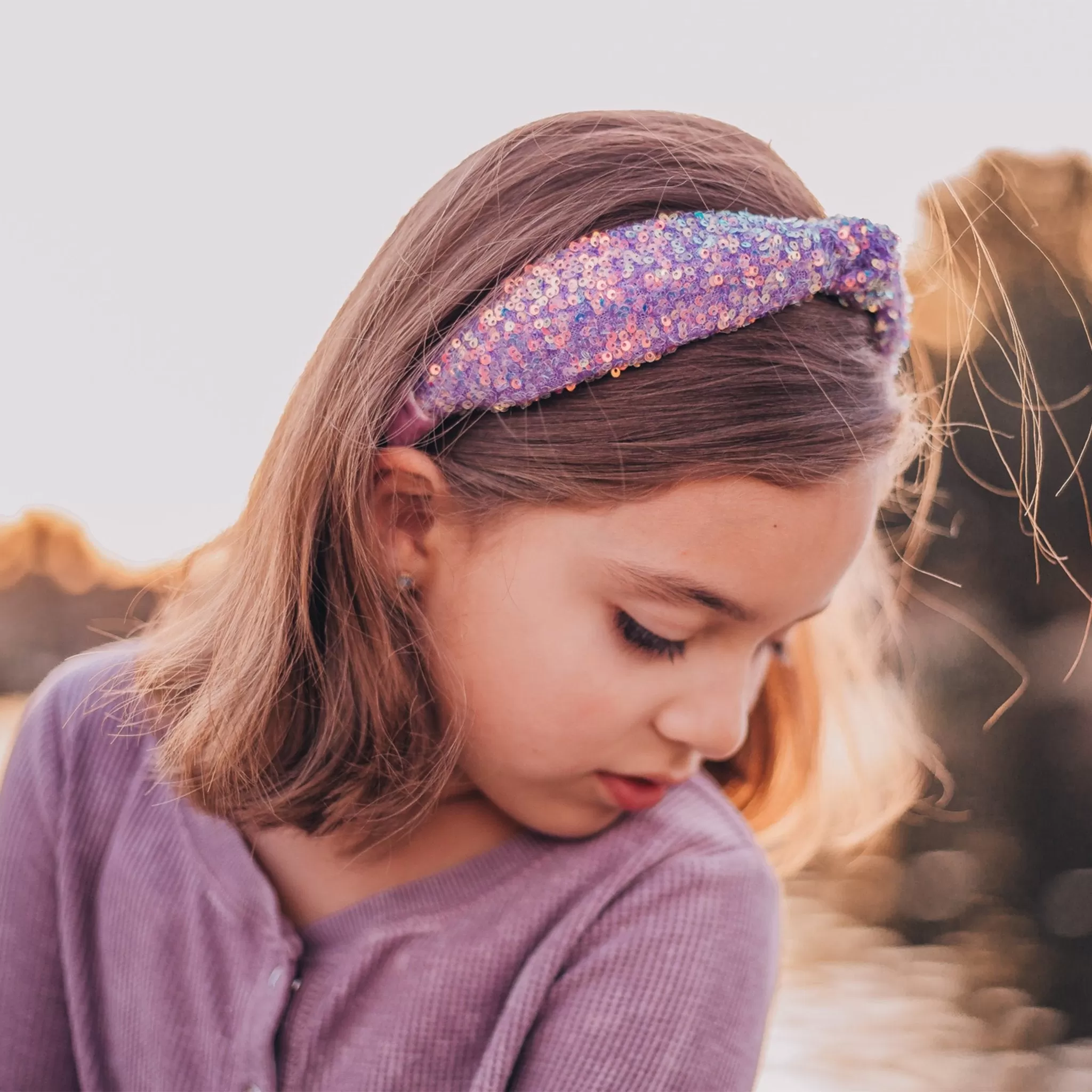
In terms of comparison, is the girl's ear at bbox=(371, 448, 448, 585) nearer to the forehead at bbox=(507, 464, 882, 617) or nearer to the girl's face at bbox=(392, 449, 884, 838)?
the girl's face at bbox=(392, 449, 884, 838)

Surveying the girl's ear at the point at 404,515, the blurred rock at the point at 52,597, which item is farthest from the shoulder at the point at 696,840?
the blurred rock at the point at 52,597

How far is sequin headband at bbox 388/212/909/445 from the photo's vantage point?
65 centimetres

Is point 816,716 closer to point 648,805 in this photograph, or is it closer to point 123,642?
point 648,805

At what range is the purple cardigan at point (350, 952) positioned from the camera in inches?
30.1

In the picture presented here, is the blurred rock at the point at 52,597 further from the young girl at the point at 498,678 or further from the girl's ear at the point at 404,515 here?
the girl's ear at the point at 404,515

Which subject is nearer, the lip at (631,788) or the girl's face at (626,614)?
the girl's face at (626,614)

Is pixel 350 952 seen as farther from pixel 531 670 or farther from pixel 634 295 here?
pixel 634 295

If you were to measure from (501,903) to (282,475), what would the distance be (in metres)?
0.36

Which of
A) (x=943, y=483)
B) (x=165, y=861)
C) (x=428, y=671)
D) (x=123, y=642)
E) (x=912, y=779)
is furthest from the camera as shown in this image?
(x=943, y=483)

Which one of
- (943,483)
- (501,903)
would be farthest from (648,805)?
(943,483)

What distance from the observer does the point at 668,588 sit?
659mm

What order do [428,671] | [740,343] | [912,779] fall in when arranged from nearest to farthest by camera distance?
A: 1. [740,343]
2. [428,671]
3. [912,779]

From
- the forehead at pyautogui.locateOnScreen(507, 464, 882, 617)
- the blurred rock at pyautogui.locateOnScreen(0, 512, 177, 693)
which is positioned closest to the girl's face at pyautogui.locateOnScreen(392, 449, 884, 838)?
the forehead at pyautogui.locateOnScreen(507, 464, 882, 617)

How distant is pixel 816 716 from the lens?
38.7 inches
